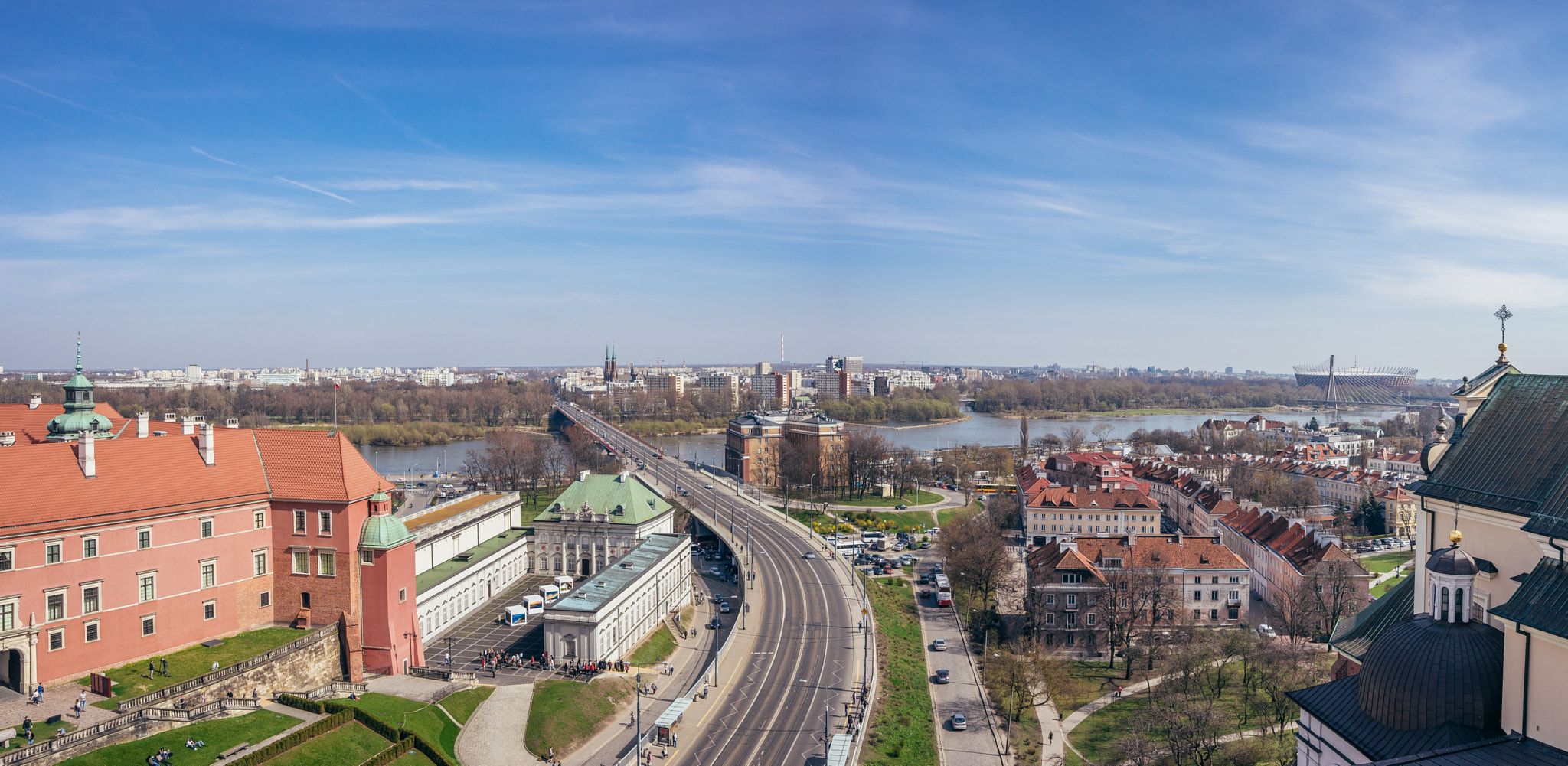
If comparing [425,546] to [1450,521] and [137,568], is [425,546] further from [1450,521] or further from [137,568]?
[1450,521]

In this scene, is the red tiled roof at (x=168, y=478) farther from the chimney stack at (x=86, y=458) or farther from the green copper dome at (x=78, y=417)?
the green copper dome at (x=78, y=417)

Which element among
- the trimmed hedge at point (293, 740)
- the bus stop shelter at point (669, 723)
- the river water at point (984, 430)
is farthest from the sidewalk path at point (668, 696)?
the river water at point (984, 430)

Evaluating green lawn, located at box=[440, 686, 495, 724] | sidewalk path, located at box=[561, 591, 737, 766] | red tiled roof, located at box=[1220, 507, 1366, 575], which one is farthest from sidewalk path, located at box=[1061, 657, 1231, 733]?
green lawn, located at box=[440, 686, 495, 724]

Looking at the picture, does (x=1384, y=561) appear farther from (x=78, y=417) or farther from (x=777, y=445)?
(x=78, y=417)

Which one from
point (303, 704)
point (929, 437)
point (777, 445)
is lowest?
point (929, 437)

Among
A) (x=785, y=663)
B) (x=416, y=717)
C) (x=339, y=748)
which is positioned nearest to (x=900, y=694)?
(x=785, y=663)

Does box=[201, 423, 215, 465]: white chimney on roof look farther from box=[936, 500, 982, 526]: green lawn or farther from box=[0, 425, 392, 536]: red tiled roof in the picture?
box=[936, 500, 982, 526]: green lawn
